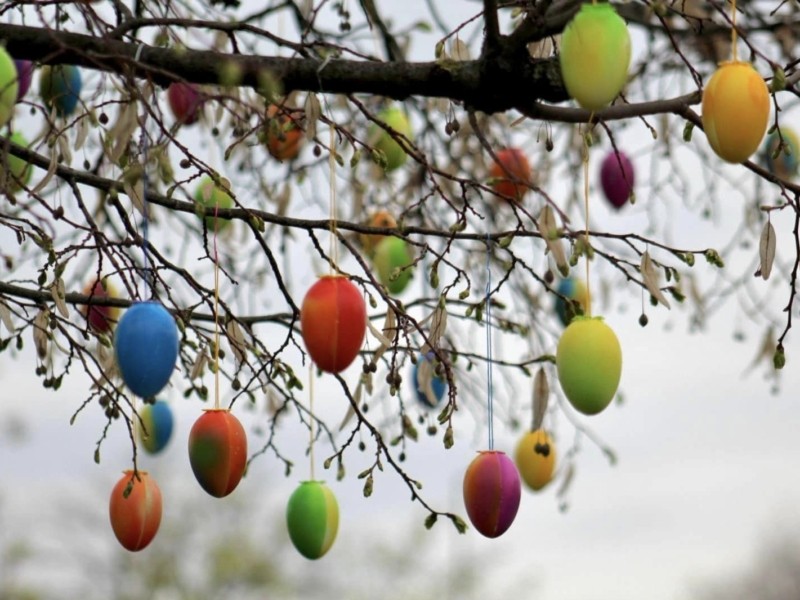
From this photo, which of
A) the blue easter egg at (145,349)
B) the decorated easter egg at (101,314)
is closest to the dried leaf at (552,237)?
the blue easter egg at (145,349)

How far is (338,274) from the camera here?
Result: 74.5 inches

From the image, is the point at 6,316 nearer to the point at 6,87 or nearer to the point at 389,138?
the point at 6,87

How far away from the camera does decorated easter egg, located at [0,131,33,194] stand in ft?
6.40

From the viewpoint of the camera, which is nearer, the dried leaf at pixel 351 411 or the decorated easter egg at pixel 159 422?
the dried leaf at pixel 351 411

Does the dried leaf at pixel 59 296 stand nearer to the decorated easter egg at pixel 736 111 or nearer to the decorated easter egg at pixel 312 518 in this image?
the decorated easter egg at pixel 312 518

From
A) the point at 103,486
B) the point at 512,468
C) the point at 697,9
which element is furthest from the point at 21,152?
the point at 103,486

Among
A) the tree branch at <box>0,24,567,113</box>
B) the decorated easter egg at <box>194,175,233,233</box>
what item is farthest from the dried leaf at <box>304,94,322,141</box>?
the decorated easter egg at <box>194,175,233,233</box>

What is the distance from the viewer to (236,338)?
2.35m

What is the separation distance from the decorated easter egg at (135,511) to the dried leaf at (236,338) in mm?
293

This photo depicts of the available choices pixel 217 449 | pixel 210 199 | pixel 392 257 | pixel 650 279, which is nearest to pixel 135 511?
pixel 217 449

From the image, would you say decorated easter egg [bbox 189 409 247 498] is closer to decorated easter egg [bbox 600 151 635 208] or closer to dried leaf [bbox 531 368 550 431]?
dried leaf [bbox 531 368 550 431]

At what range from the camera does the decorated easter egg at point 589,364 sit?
188cm

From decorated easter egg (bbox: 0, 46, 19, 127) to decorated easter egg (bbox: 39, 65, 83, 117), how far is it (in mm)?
706

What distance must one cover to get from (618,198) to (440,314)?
1426mm
